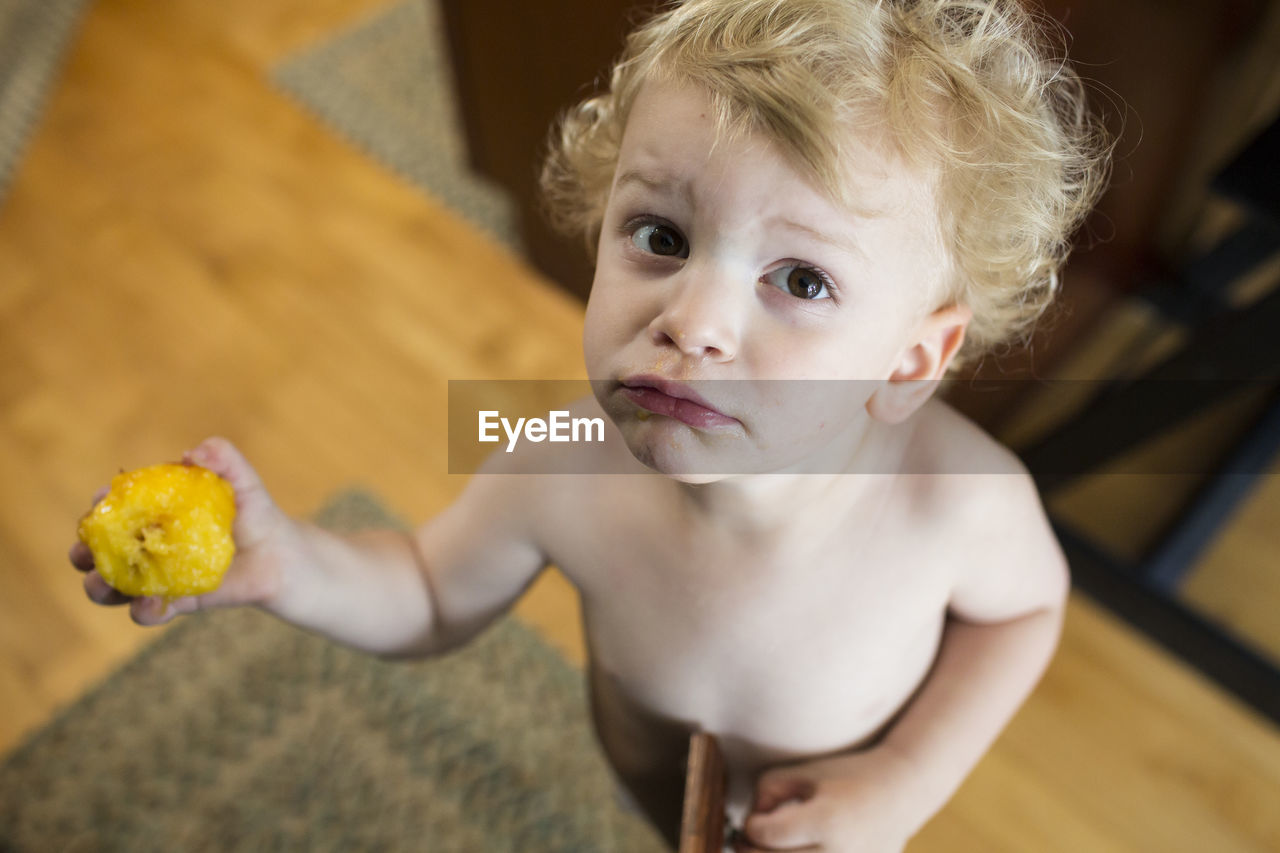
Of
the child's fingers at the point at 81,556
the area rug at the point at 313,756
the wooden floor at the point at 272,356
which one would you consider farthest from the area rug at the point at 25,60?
Result: the child's fingers at the point at 81,556

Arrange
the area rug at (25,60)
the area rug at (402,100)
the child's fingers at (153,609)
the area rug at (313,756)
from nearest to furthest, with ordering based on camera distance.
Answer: the child's fingers at (153,609) → the area rug at (313,756) → the area rug at (402,100) → the area rug at (25,60)

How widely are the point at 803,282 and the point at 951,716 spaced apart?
1.13 ft

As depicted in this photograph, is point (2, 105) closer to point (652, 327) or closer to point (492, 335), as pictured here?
point (492, 335)

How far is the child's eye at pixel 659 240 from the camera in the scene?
0.46 meters

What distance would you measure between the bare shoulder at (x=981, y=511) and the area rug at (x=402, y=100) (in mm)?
1136

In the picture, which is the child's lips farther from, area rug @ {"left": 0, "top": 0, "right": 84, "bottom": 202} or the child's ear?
area rug @ {"left": 0, "top": 0, "right": 84, "bottom": 202}

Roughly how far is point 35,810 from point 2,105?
4.58 feet

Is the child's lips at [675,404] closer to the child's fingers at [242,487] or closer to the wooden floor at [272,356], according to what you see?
the child's fingers at [242,487]

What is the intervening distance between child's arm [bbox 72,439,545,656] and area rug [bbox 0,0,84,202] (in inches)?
61.0

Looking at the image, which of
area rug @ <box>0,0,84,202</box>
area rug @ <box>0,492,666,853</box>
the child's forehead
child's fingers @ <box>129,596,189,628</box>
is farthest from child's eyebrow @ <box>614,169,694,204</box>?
area rug @ <box>0,0,84,202</box>

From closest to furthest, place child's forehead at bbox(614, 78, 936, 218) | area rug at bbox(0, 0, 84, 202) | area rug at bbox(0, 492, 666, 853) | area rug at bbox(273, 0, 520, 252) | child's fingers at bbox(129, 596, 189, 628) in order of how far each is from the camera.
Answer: child's forehead at bbox(614, 78, 936, 218) < child's fingers at bbox(129, 596, 189, 628) < area rug at bbox(0, 492, 666, 853) < area rug at bbox(273, 0, 520, 252) < area rug at bbox(0, 0, 84, 202)

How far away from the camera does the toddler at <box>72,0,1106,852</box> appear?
0.44 m

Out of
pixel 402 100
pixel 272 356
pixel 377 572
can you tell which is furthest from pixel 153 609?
pixel 402 100

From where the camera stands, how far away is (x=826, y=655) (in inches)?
23.9
